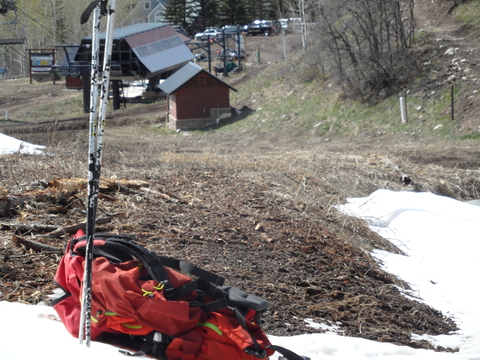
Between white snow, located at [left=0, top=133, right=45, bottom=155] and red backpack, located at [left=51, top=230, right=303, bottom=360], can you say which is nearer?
red backpack, located at [left=51, top=230, right=303, bottom=360]

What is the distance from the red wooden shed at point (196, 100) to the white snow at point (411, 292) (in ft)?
59.2

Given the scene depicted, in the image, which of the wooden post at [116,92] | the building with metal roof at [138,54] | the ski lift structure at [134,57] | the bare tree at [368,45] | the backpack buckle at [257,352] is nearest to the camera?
the backpack buckle at [257,352]

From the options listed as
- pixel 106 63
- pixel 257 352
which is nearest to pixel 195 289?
pixel 257 352

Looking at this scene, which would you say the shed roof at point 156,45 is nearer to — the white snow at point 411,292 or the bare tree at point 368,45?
the bare tree at point 368,45

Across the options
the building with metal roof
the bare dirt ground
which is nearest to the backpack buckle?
the bare dirt ground

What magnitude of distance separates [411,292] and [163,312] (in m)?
4.10

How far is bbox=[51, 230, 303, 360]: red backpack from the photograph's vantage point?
3.07 m

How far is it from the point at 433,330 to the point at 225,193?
12.6 ft

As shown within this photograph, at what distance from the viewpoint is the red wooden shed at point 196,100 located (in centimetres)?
3058

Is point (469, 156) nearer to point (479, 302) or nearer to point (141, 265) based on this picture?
point (479, 302)

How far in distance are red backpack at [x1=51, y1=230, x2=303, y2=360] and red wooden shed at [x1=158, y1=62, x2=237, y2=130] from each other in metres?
27.4

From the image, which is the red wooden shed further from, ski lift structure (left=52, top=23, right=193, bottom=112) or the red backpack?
the red backpack

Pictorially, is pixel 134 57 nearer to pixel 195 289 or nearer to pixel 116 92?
pixel 116 92

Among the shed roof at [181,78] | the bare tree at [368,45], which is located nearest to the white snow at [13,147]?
the bare tree at [368,45]
